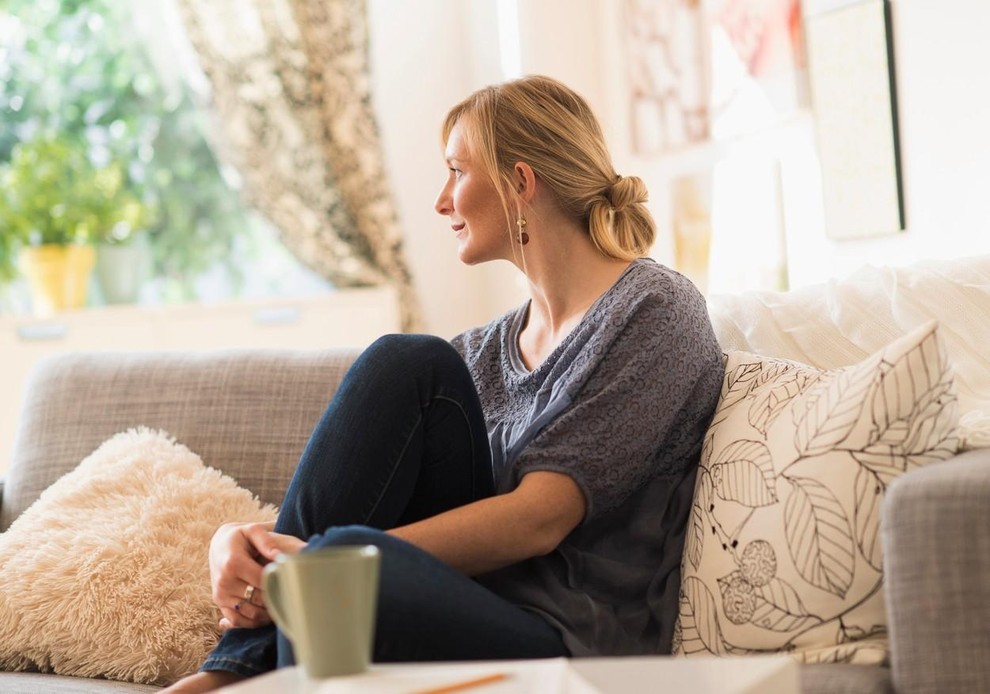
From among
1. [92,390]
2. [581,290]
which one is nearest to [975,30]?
[581,290]

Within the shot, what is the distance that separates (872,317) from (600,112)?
2582 mm

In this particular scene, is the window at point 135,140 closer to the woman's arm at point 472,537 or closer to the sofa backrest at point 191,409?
the sofa backrest at point 191,409

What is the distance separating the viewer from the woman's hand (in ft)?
4.62

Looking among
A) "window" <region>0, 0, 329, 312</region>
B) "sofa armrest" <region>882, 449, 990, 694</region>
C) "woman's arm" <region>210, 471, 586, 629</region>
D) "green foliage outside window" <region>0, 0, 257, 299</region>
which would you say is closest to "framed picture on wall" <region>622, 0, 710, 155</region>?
"window" <region>0, 0, 329, 312</region>

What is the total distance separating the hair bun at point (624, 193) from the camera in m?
1.77

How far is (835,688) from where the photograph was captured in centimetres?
115

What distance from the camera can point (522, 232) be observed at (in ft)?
5.86

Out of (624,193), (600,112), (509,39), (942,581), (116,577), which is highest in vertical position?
(509,39)

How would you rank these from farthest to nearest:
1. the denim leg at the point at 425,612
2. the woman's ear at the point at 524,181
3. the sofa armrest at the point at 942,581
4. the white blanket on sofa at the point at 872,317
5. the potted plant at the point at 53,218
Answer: the potted plant at the point at 53,218, the woman's ear at the point at 524,181, the white blanket on sofa at the point at 872,317, the denim leg at the point at 425,612, the sofa armrest at the point at 942,581

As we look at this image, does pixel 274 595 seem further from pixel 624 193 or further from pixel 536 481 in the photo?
pixel 624 193

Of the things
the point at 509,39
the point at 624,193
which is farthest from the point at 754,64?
the point at 624,193

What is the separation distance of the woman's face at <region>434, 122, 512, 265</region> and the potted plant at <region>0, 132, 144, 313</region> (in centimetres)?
280

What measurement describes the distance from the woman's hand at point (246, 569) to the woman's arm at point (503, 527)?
15 cm

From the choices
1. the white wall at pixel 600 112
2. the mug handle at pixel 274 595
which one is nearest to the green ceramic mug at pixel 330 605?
the mug handle at pixel 274 595
